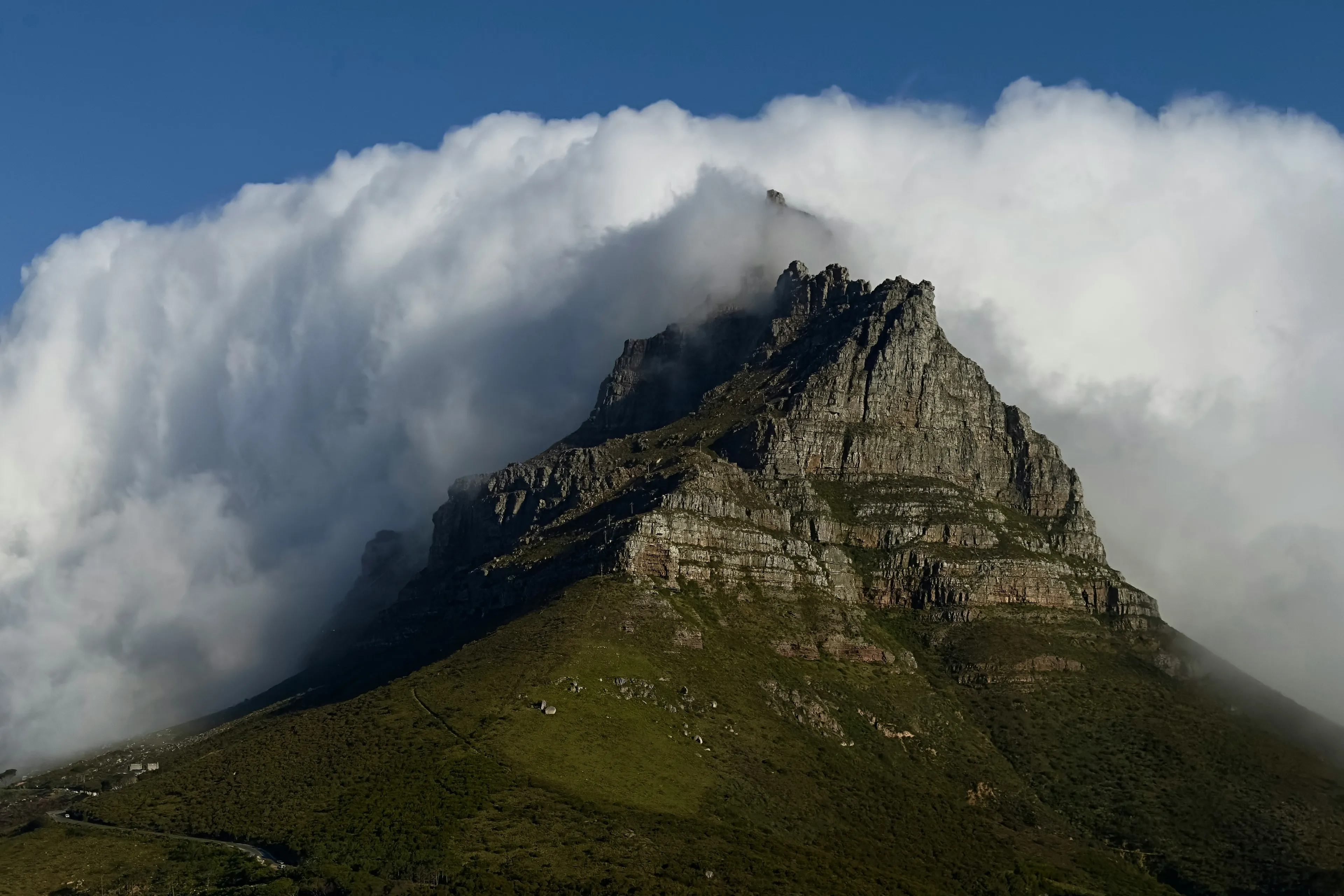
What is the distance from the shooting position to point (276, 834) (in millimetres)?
186250

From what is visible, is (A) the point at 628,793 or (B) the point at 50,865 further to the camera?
(A) the point at 628,793

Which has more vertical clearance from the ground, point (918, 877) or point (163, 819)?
point (163, 819)

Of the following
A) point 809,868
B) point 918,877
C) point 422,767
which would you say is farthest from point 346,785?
point 918,877

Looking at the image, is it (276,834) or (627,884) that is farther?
(276,834)

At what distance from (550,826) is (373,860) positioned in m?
21.1

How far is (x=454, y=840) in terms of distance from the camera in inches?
6919

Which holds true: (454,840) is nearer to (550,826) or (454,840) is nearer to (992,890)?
(550,826)

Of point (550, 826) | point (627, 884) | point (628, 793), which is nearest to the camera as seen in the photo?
point (627, 884)

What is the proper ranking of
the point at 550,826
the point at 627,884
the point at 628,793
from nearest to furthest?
the point at 627,884 → the point at 550,826 → the point at 628,793

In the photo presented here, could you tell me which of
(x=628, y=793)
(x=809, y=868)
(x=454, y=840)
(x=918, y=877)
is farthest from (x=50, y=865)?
(x=918, y=877)

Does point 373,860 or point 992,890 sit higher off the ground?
point 373,860

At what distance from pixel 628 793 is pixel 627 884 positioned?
2920 cm

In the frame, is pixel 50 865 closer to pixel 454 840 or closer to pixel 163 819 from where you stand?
pixel 163 819

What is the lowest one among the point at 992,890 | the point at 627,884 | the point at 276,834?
the point at 992,890
